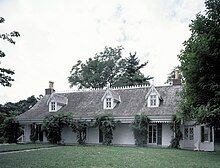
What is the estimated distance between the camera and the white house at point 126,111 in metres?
28.7

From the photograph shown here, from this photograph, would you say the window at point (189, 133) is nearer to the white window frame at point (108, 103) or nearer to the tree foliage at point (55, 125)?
the white window frame at point (108, 103)

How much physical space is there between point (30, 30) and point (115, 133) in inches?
605

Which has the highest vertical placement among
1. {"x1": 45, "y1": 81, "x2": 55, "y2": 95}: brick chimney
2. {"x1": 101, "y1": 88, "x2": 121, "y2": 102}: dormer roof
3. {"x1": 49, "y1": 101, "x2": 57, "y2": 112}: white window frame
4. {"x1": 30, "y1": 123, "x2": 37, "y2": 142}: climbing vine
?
{"x1": 45, "y1": 81, "x2": 55, "y2": 95}: brick chimney

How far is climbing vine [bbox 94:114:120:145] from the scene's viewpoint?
98.2 ft

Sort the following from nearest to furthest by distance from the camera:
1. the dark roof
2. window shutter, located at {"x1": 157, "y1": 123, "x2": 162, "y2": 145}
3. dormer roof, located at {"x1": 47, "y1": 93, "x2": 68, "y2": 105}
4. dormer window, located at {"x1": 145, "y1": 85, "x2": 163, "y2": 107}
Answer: window shutter, located at {"x1": 157, "y1": 123, "x2": 162, "y2": 145} < the dark roof < dormer window, located at {"x1": 145, "y1": 85, "x2": 163, "y2": 107} < dormer roof, located at {"x1": 47, "y1": 93, "x2": 68, "y2": 105}

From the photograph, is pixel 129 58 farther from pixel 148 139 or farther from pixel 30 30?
pixel 30 30

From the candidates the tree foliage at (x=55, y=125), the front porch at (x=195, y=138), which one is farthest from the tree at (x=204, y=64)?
the tree foliage at (x=55, y=125)

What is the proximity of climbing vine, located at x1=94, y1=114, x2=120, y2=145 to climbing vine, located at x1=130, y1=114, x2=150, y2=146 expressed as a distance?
2.08 metres

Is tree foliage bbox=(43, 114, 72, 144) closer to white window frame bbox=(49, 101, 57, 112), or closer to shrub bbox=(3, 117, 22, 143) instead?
white window frame bbox=(49, 101, 57, 112)

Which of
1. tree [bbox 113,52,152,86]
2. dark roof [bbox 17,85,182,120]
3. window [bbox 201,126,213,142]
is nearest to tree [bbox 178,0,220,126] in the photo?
dark roof [bbox 17,85,182,120]

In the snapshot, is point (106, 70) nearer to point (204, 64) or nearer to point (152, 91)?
point (152, 91)

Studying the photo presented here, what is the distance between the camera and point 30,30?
20375mm

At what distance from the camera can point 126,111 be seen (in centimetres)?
3120

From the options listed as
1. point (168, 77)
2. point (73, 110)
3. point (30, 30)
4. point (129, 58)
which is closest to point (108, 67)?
point (129, 58)
